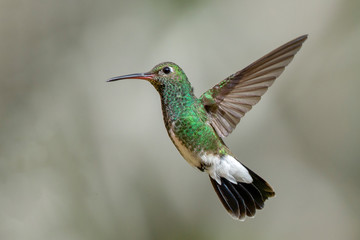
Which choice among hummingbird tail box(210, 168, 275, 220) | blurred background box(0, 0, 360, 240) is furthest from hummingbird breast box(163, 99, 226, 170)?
blurred background box(0, 0, 360, 240)

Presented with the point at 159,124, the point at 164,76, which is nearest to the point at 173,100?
the point at 164,76

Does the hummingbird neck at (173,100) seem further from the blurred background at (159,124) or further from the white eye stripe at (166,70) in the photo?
the blurred background at (159,124)

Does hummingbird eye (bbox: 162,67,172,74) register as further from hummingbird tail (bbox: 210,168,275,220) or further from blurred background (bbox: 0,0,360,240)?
blurred background (bbox: 0,0,360,240)

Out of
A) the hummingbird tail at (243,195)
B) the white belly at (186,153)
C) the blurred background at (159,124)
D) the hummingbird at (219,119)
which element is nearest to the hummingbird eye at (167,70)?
the hummingbird at (219,119)

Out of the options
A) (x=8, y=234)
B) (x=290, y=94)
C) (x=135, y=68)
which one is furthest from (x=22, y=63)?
(x=290, y=94)

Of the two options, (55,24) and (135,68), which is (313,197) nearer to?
(135,68)

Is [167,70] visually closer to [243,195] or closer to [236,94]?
[236,94]
